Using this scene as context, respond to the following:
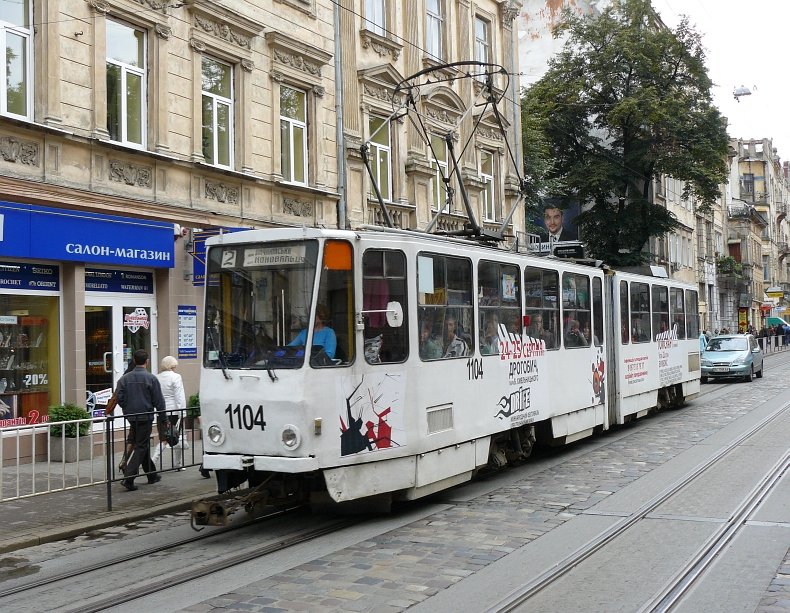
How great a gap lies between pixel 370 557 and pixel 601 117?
30.5 metres

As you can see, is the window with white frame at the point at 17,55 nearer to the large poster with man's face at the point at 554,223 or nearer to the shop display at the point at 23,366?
the shop display at the point at 23,366

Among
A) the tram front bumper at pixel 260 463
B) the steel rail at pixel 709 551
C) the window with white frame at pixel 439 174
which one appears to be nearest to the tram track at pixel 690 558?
the steel rail at pixel 709 551

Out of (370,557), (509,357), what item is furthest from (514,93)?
(370,557)

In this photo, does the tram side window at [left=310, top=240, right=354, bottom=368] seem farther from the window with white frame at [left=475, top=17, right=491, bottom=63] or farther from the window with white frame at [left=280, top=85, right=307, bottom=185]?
the window with white frame at [left=475, top=17, right=491, bottom=63]

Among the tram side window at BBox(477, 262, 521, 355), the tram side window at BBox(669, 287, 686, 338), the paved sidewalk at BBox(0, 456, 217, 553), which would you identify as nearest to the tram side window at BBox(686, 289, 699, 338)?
the tram side window at BBox(669, 287, 686, 338)

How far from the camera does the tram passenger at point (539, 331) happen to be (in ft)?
40.1

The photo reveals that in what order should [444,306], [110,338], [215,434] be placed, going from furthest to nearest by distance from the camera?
[110,338]
[444,306]
[215,434]

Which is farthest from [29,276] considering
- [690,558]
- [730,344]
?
[730,344]

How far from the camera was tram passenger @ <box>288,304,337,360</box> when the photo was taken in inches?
336

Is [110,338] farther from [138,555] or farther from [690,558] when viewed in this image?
[690,558]

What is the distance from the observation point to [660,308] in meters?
18.9

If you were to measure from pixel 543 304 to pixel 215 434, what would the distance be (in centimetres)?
559

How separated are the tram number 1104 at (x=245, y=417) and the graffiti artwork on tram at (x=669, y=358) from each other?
1187 centimetres

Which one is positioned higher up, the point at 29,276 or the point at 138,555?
the point at 29,276
